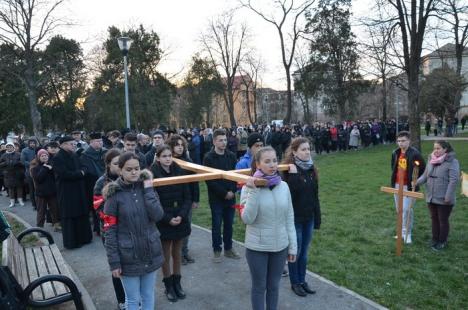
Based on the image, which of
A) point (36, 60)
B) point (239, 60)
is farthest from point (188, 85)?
point (36, 60)

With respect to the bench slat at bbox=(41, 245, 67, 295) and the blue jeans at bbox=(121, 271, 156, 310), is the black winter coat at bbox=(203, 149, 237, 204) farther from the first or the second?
the bench slat at bbox=(41, 245, 67, 295)

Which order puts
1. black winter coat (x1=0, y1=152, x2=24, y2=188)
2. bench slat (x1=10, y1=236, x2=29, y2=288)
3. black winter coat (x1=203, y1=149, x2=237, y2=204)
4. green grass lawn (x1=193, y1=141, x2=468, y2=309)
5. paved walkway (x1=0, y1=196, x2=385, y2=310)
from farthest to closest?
black winter coat (x1=0, y1=152, x2=24, y2=188) → black winter coat (x1=203, y1=149, x2=237, y2=204) → green grass lawn (x1=193, y1=141, x2=468, y2=309) → paved walkway (x1=0, y1=196, x2=385, y2=310) → bench slat (x1=10, y1=236, x2=29, y2=288)

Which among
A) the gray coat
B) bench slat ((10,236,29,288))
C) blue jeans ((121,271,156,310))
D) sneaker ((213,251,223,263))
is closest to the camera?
blue jeans ((121,271,156,310))

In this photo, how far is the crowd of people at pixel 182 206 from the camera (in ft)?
→ 12.3

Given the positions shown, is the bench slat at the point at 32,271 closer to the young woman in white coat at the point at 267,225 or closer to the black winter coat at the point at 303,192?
the young woman in white coat at the point at 267,225

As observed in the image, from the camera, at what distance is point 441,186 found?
646 cm

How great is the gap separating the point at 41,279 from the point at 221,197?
106 inches

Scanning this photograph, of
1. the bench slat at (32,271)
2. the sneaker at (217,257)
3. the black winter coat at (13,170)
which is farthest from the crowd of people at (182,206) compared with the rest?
the black winter coat at (13,170)

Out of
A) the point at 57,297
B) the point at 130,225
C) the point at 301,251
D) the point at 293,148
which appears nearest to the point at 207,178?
the point at 130,225

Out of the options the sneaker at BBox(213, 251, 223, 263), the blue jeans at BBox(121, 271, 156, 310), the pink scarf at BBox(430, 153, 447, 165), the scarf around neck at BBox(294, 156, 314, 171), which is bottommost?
the sneaker at BBox(213, 251, 223, 263)

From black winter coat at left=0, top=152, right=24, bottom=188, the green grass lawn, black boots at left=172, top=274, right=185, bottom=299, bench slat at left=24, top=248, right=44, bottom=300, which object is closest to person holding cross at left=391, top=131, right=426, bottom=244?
the green grass lawn

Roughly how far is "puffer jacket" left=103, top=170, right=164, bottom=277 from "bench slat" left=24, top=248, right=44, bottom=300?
1.39 m

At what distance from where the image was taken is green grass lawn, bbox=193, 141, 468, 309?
4969 millimetres

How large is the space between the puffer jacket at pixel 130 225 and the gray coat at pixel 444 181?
4777 millimetres
